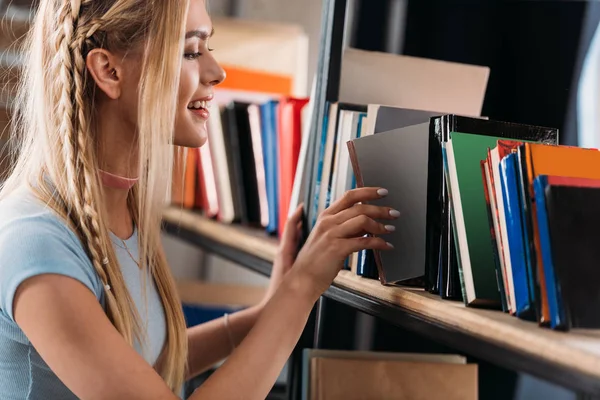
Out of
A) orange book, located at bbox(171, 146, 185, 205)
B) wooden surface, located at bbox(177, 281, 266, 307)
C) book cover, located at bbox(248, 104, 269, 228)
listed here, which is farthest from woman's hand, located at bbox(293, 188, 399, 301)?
wooden surface, located at bbox(177, 281, 266, 307)

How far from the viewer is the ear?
1.14m

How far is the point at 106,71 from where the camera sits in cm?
116

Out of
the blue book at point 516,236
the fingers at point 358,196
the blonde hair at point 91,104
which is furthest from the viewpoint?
the blonde hair at point 91,104

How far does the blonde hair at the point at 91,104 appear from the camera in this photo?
44.1 inches

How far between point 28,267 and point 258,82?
1490 millimetres

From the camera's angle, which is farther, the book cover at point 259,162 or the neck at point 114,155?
the book cover at point 259,162

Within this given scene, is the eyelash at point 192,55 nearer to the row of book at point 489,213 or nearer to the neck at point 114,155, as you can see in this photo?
the neck at point 114,155


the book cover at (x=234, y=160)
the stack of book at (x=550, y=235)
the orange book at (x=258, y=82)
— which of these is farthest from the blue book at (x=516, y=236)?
the orange book at (x=258, y=82)

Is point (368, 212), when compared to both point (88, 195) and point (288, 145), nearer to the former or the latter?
point (88, 195)

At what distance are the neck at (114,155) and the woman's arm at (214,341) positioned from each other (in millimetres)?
289

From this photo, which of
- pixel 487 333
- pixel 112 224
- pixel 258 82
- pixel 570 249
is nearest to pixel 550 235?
pixel 570 249

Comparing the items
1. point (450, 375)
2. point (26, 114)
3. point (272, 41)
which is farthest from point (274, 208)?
point (272, 41)

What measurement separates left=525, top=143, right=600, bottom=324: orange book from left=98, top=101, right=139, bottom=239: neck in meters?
0.68

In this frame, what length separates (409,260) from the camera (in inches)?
39.2
